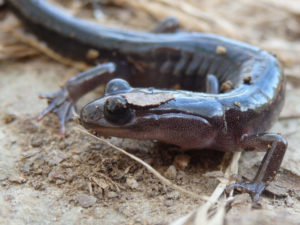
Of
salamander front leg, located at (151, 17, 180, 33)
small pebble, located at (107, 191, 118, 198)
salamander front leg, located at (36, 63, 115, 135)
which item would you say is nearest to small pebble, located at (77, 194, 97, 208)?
small pebble, located at (107, 191, 118, 198)

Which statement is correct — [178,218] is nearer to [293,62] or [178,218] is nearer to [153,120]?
[153,120]

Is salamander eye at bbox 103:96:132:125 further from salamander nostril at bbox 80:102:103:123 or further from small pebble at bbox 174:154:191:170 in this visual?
small pebble at bbox 174:154:191:170

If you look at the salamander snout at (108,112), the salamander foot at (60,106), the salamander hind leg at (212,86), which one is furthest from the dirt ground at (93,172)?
the salamander hind leg at (212,86)

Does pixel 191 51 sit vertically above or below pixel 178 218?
above

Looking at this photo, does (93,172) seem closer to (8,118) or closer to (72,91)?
(8,118)

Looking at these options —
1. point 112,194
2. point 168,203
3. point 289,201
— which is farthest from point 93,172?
point 289,201

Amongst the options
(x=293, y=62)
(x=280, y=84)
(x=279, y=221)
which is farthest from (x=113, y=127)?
(x=293, y=62)
